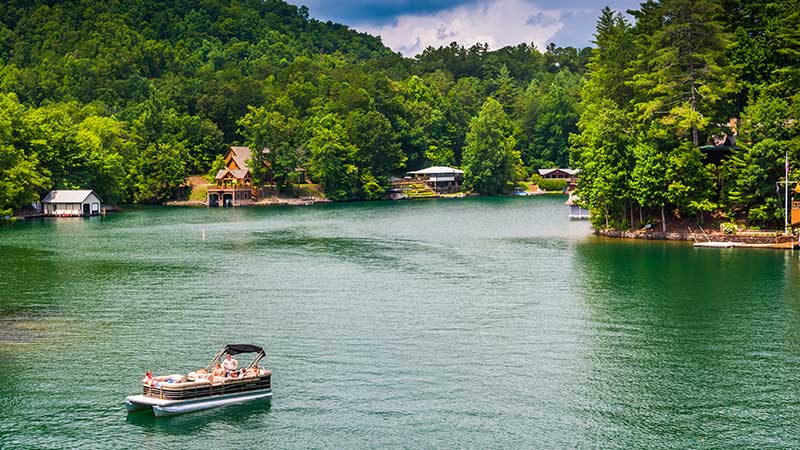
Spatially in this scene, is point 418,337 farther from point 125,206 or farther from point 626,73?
point 125,206

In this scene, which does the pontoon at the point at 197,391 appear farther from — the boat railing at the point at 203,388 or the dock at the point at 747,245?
the dock at the point at 747,245

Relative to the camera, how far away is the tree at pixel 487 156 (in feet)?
479

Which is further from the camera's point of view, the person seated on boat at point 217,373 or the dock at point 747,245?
the dock at point 747,245

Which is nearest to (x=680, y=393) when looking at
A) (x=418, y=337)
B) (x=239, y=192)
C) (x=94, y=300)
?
(x=418, y=337)

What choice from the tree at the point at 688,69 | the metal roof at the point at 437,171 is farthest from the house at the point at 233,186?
the tree at the point at 688,69

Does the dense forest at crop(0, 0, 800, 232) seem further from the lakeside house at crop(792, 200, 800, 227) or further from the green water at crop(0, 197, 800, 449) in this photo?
the green water at crop(0, 197, 800, 449)

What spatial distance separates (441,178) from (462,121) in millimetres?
22536

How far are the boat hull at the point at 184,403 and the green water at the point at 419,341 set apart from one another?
0.34m

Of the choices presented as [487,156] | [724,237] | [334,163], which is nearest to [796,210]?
[724,237]

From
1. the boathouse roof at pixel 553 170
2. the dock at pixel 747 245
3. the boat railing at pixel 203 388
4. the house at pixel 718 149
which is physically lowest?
the boat railing at pixel 203 388

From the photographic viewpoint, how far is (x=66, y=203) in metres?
108

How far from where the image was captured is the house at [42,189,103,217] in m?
108

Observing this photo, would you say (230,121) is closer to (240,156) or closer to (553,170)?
(240,156)

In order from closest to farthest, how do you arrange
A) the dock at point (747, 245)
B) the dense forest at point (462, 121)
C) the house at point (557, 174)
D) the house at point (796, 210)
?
the dock at point (747, 245)
the house at point (796, 210)
the dense forest at point (462, 121)
the house at point (557, 174)
